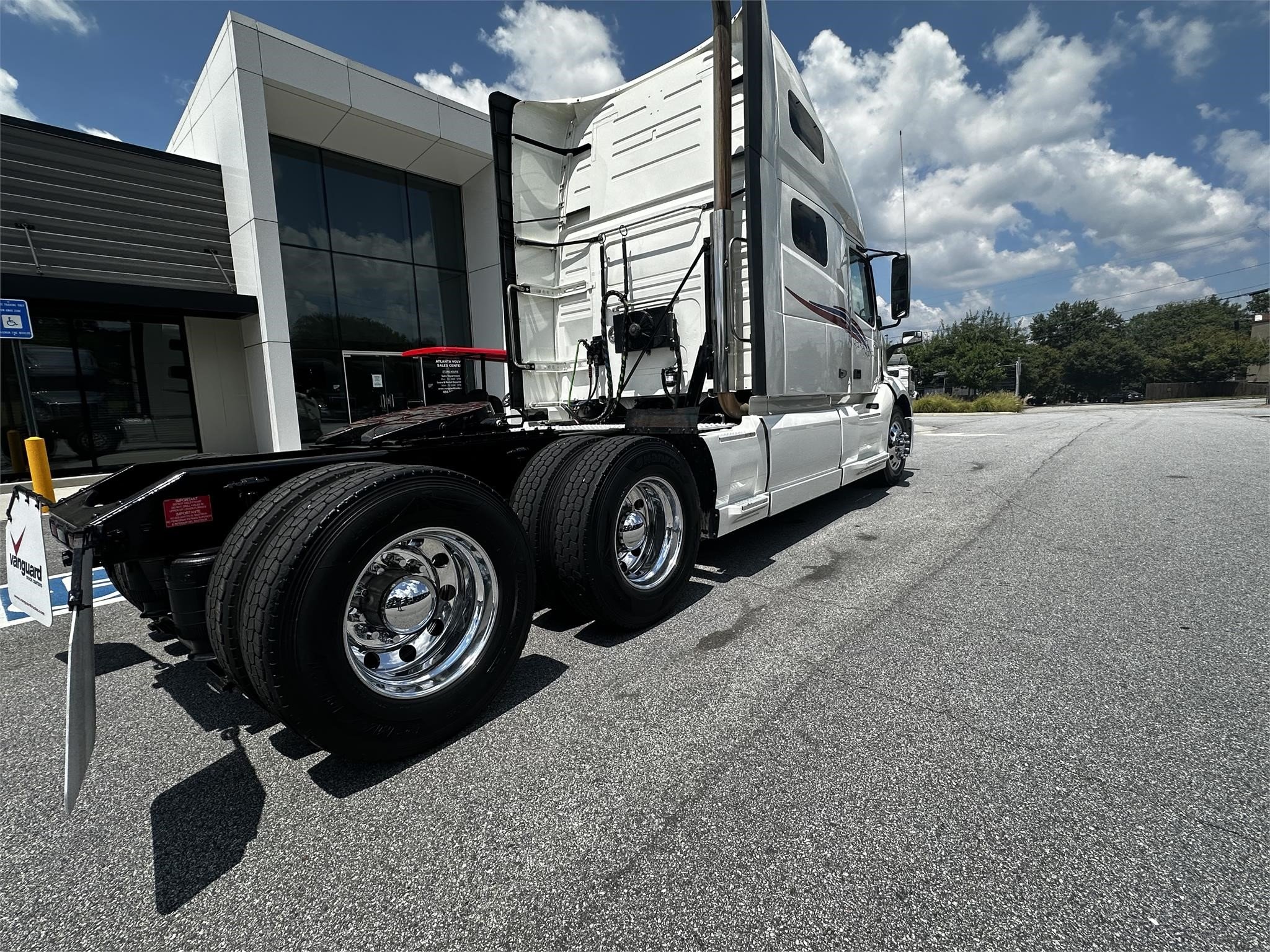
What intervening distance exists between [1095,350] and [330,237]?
90.8 metres

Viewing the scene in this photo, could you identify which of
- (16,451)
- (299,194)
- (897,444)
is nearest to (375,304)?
(299,194)

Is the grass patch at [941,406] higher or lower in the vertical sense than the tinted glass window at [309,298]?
lower

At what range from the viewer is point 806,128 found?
15.3ft

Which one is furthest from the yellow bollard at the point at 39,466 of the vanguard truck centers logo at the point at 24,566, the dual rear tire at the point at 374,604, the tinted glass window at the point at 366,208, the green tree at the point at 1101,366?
the green tree at the point at 1101,366

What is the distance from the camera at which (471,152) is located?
13.3 m

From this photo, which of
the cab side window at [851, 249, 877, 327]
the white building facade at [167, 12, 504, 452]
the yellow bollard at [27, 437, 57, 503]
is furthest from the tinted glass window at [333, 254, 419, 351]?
the cab side window at [851, 249, 877, 327]

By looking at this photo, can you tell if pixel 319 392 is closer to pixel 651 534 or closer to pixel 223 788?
pixel 651 534

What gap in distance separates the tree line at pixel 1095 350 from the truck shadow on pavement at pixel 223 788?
60.1m

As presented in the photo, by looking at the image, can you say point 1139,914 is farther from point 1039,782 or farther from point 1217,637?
point 1217,637

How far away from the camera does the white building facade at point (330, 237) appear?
34.6ft

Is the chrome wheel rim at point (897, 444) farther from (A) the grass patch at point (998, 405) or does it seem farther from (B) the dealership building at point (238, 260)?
(A) the grass patch at point (998, 405)

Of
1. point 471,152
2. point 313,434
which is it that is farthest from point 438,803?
point 471,152

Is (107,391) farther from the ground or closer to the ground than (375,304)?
closer to the ground

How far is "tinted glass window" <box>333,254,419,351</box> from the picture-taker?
1299cm
